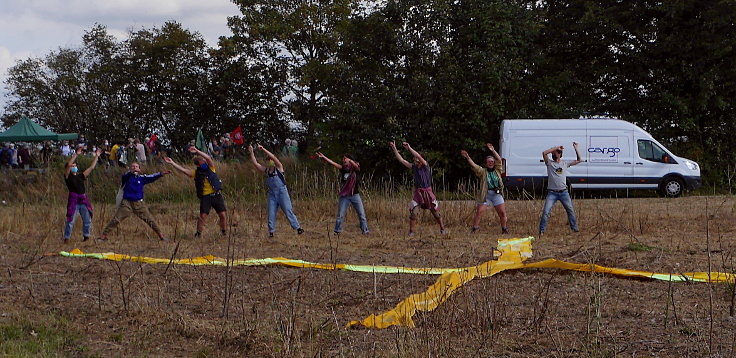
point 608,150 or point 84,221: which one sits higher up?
point 608,150

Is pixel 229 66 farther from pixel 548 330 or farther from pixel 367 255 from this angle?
pixel 548 330

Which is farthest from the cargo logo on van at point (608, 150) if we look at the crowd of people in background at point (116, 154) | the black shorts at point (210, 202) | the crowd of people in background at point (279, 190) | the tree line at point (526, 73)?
A: the black shorts at point (210, 202)

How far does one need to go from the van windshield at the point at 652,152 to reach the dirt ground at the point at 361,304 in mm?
9551

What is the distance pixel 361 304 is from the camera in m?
8.27

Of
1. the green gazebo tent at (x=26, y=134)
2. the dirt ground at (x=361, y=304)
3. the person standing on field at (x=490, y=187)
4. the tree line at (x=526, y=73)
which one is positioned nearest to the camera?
the dirt ground at (x=361, y=304)

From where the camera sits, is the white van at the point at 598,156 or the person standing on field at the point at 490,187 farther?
the white van at the point at 598,156

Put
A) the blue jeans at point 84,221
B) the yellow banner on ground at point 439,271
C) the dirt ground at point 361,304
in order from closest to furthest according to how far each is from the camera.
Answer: the dirt ground at point 361,304 < the yellow banner on ground at point 439,271 < the blue jeans at point 84,221

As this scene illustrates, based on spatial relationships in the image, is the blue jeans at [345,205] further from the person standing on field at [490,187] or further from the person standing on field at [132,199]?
the person standing on field at [132,199]

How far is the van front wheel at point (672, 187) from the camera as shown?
78.3ft

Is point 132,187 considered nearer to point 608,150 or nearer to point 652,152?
point 608,150

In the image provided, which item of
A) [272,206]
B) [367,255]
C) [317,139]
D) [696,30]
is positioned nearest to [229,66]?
[317,139]

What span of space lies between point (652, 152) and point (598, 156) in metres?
1.53

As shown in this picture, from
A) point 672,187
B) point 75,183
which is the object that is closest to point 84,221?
point 75,183

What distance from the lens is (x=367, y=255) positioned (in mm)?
12234
